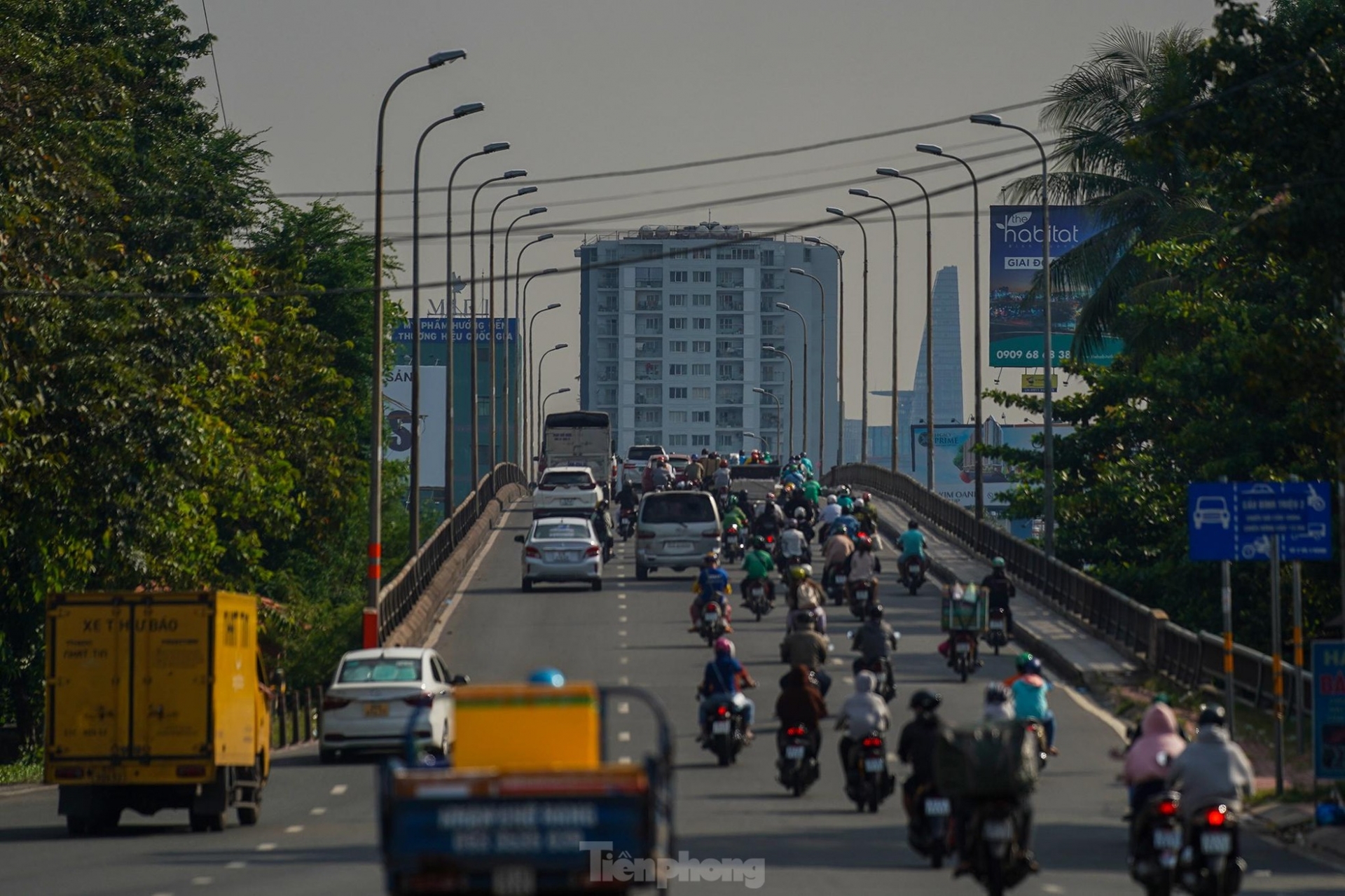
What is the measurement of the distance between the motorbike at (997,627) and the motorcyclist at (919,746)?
1822 cm

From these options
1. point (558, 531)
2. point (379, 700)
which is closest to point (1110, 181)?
point (558, 531)

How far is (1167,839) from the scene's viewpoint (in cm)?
1496

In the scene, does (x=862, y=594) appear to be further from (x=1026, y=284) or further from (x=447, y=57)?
(x=1026, y=284)

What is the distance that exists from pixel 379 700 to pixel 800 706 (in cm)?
716

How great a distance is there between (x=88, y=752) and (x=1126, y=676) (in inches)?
710

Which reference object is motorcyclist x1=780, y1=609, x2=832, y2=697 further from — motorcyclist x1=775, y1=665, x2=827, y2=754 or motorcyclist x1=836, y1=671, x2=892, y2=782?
motorcyclist x1=836, y1=671, x2=892, y2=782

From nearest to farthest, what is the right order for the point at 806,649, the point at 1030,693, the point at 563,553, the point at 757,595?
the point at 1030,693 < the point at 806,649 < the point at 757,595 < the point at 563,553

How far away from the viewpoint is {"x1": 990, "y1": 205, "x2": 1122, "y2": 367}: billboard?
65625 millimetres

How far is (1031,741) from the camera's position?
15102 mm

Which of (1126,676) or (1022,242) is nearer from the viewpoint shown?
(1126,676)

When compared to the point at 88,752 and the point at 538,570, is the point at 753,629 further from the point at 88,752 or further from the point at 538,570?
the point at 88,752

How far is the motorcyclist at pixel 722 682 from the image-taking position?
972 inches

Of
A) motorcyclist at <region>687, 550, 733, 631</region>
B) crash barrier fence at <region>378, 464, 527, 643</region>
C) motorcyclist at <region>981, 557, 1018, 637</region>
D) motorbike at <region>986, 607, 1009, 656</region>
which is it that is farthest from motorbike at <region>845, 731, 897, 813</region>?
crash barrier fence at <region>378, 464, 527, 643</region>

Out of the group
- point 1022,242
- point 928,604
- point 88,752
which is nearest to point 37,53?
point 88,752
